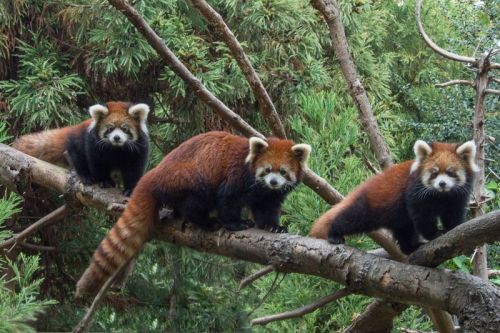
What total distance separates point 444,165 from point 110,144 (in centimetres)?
191

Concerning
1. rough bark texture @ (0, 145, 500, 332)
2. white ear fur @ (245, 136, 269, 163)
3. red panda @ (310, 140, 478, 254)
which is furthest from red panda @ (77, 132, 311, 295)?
red panda @ (310, 140, 478, 254)

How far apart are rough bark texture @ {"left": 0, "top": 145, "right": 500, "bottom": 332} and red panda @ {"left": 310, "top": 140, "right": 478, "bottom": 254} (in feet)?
0.97

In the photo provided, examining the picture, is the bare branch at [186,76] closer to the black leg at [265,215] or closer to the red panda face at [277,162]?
the red panda face at [277,162]

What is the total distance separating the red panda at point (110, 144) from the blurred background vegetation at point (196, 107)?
45cm

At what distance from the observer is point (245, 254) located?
3.10 m

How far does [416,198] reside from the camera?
308cm

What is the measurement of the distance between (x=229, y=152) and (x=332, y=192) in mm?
548

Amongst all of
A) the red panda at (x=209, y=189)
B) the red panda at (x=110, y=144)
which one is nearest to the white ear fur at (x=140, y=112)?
the red panda at (x=110, y=144)

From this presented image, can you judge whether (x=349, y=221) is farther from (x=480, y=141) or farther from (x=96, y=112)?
(x=96, y=112)

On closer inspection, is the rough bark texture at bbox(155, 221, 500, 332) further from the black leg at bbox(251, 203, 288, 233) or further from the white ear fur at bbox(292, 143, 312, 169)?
the white ear fur at bbox(292, 143, 312, 169)

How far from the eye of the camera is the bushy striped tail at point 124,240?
325 centimetres

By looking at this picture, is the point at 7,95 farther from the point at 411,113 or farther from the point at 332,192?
the point at 411,113

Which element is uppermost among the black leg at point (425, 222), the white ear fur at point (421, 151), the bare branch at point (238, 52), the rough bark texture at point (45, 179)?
the bare branch at point (238, 52)

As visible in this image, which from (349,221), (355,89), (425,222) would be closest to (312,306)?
(349,221)
